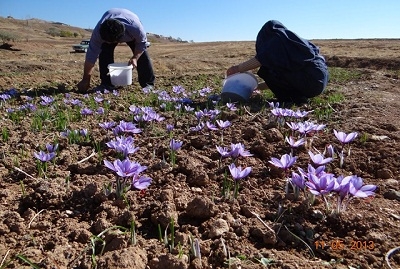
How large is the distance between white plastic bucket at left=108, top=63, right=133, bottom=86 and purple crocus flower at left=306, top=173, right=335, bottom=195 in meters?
4.12

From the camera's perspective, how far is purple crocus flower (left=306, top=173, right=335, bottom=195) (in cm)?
144

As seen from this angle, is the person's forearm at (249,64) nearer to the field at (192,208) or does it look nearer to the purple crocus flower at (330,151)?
the field at (192,208)

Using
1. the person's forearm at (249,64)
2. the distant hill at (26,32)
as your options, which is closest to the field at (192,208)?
the person's forearm at (249,64)

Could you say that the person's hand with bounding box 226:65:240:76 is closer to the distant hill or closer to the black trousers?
the black trousers

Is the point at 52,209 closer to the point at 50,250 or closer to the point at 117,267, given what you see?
the point at 50,250

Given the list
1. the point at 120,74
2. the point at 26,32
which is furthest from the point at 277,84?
the point at 26,32

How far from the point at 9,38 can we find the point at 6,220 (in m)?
25.5

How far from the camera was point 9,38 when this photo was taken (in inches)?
930

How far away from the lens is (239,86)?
164 inches

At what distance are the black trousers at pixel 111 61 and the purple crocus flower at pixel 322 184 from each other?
452 cm

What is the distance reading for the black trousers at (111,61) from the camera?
18.6 feet

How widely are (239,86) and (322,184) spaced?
2.80 meters

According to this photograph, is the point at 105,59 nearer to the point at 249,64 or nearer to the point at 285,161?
the point at 249,64

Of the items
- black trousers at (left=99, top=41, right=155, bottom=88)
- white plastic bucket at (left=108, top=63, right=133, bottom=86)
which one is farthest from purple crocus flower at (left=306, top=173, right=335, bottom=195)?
black trousers at (left=99, top=41, right=155, bottom=88)
